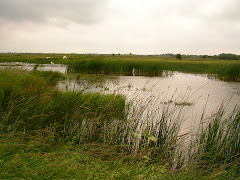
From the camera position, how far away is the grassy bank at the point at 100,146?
2.25 m

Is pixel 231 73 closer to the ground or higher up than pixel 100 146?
higher up

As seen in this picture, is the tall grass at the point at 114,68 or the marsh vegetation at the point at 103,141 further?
the tall grass at the point at 114,68

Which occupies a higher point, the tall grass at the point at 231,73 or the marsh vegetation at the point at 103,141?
the tall grass at the point at 231,73

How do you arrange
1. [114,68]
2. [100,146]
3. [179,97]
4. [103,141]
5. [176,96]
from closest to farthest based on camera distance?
[100,146] < [103,141] < [179,97] < [176,96] < [114,68]

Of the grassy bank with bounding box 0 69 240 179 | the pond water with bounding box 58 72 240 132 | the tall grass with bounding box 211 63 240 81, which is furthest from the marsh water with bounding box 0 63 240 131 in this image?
the tall grass with bounding box 211 63 240 81

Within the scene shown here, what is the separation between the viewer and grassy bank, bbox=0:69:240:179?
225 centimetres

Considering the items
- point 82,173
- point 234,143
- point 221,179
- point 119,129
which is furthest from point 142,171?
point 234,143

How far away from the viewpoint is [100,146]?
140 inches

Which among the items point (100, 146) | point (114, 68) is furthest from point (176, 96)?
point (114, 68)

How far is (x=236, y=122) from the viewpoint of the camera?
160 inches

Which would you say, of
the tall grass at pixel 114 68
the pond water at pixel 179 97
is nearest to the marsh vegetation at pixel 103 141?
the pond water at pixel 179 97

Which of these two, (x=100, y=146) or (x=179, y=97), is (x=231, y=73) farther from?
(x=100, y=146)

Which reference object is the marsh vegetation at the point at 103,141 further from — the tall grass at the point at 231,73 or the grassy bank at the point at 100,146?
the tall grass at the point at 231,73

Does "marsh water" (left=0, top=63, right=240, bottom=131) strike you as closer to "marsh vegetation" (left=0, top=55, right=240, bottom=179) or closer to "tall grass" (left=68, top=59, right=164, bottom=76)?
"marsh vegetation" (left=0, top=55, right=240, bottom=179)
